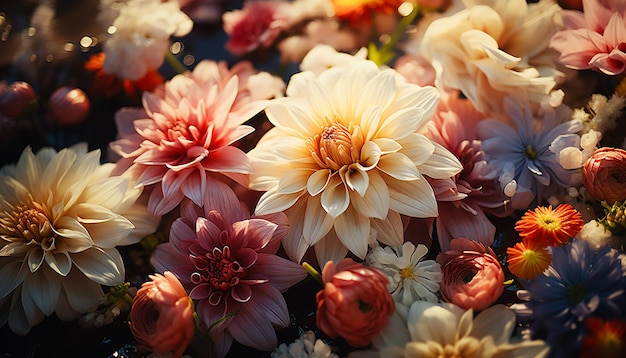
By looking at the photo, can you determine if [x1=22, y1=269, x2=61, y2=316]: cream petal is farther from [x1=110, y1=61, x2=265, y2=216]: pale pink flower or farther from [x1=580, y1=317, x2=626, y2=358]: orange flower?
[x1=580, y1=317, x2=626, y2=358]: orange flower

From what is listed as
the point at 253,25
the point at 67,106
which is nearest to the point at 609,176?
the point at 253,25

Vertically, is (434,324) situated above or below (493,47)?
below

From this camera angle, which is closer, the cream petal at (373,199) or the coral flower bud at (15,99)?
the cream petal at (373,199)

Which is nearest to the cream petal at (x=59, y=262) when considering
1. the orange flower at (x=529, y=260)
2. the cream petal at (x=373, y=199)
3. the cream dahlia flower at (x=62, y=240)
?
the cream dahlia flower at (x=62, y=240)

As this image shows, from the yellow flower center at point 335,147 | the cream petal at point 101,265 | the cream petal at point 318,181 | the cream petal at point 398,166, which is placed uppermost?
the yellow flower center at point 335,147

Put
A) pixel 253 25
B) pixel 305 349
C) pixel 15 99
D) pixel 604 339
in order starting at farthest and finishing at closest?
pixel 253 25 → pixel 15 99 → pixel 305 349 → pixel 604 339

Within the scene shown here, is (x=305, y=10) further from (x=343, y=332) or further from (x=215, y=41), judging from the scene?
(x=343, y=332)

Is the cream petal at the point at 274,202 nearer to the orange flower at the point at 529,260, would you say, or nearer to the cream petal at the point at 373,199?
the cream petal at the point at 373,199

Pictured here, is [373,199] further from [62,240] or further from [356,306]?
[62,240]
